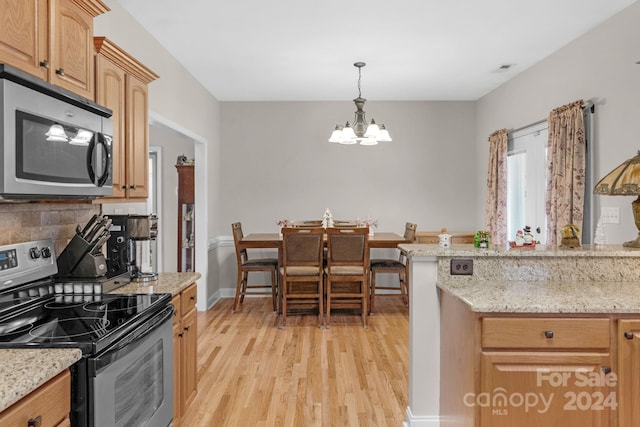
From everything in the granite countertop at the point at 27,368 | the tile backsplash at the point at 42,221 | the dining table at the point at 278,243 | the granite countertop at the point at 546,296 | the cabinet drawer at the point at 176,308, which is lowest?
the cabinet drawer at the point at 176,308

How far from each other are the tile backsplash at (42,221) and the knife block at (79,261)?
146 mm

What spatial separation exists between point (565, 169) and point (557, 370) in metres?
2.35

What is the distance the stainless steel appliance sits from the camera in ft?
4.85

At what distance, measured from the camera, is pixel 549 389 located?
1893mm

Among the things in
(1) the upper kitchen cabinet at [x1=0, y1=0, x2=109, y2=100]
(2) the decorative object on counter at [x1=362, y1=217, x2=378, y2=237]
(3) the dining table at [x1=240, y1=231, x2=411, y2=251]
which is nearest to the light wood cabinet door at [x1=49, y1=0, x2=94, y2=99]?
(1) the upper kitchen cabinet at [x1=0, y1=0, x2=109, y2=100]

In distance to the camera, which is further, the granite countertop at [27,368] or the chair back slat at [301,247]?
the chair back slat at [301,247]

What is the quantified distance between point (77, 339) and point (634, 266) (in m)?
2.69

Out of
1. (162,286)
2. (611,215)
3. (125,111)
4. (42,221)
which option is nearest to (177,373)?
(162,286)

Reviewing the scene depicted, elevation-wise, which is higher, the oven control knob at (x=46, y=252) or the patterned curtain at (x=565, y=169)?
the patterned curtain at (x=565, y=169)

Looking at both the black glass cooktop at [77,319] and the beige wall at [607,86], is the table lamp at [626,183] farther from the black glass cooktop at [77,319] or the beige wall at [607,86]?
the black glass cooktop at [77,319]

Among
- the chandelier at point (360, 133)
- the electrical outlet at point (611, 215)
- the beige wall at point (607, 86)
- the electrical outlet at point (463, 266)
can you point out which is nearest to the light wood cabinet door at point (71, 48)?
the electrical outlet at point (463, 266)

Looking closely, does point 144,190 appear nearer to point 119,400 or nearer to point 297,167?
point 119,400

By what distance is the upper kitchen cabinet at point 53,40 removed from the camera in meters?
1.62

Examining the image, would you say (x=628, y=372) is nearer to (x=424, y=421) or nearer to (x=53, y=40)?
(x=424, y=421)
